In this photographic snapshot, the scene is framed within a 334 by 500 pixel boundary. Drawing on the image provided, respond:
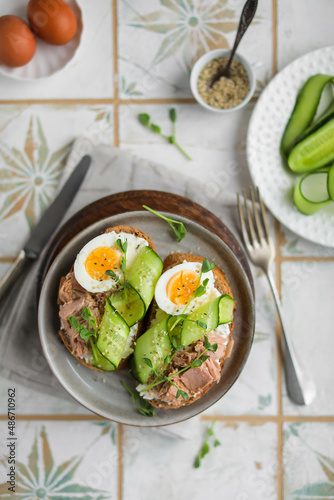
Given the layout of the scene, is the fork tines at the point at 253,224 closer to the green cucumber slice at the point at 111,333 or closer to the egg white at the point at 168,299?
the egg white at the point at 168,299

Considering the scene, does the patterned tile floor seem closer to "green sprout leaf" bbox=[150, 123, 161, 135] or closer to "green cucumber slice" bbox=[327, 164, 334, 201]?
"green sprout leaf" bbox=[150, 123, 161, 135]

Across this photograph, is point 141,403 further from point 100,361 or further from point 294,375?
point 294,375

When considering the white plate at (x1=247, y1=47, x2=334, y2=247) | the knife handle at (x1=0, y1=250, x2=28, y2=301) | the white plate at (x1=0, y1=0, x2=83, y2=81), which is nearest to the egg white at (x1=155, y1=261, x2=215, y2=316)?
the white plate at (x1=247, y1=47, x2=334, y2=247)

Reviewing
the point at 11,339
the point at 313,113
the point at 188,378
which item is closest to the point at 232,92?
the point at 313,113

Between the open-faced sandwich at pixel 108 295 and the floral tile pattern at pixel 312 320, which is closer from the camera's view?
the open-faced sandwich at pixel 108 295

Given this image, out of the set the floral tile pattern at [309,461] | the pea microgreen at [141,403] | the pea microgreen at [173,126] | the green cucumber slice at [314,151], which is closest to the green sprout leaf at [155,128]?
the pea microgreen at [173,126]

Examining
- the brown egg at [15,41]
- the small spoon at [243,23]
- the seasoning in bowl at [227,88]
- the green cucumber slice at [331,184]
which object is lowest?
the green cucumber slice at [331,184]
